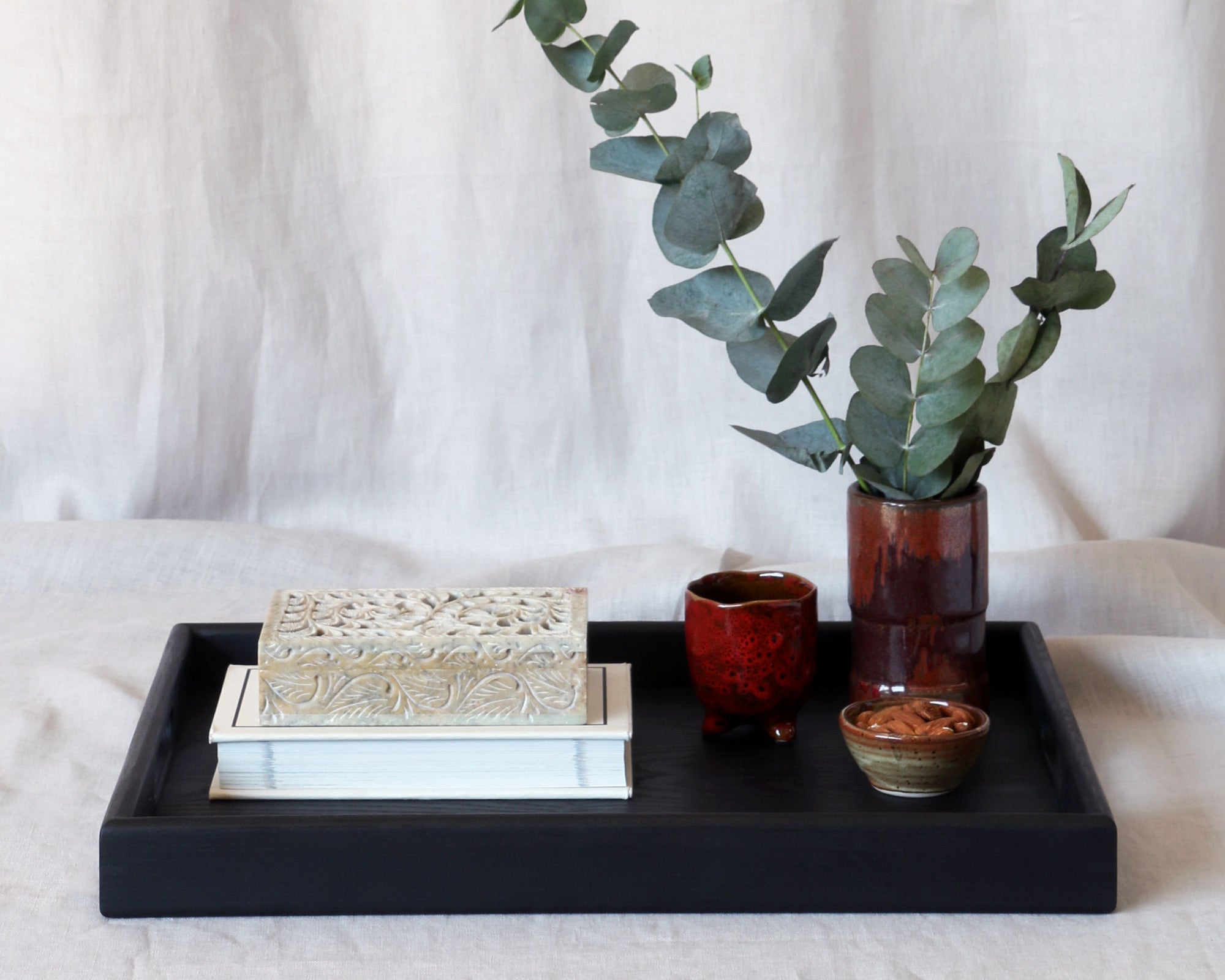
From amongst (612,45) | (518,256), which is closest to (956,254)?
(612,45)

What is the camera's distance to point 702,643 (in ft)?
2.93

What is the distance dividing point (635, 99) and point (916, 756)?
1.37 ft

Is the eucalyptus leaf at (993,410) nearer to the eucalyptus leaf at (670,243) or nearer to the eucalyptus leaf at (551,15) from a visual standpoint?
the eucalyptus leaf at (670,243)

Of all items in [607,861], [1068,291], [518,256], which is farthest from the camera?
[518,256]

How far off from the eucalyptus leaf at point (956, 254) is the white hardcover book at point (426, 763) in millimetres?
318

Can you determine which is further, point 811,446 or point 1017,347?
point 811,446

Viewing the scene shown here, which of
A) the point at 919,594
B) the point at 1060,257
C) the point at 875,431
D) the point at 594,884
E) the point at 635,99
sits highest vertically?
the point at 635,99

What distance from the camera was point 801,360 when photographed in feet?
2.84

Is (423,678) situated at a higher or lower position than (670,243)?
lower

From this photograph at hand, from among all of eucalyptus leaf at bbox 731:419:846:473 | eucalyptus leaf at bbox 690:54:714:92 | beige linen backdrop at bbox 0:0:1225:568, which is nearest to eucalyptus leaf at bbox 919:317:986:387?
eucalyptus leaf at bbox 731:419:846:473

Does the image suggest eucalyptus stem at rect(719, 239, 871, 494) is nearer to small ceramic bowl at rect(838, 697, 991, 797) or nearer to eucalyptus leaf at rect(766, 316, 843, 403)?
eucalyptus leaf at rect(766, 316, 843, 403)

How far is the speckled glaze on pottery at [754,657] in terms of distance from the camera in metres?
0.88

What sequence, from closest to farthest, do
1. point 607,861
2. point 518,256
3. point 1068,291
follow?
point 607,861
point 1068,291
point 518,256

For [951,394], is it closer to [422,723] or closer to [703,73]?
[703,73]
